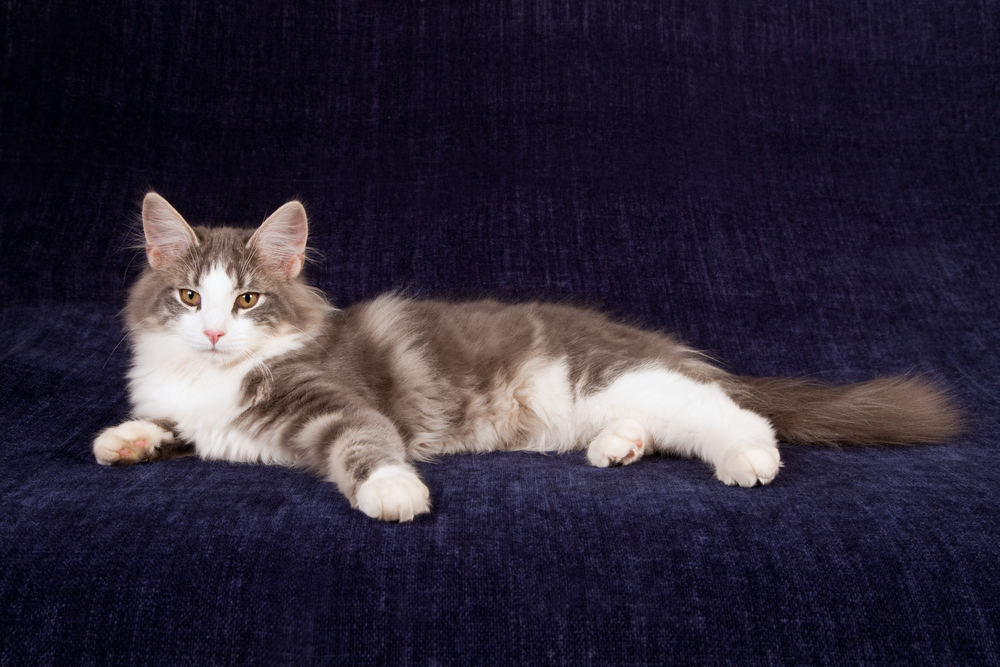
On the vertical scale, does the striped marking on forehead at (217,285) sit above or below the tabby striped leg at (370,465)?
above

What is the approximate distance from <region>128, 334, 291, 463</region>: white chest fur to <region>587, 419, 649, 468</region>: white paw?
3.04ft

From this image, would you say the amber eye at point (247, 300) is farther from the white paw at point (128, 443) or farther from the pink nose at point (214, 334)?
the white paw at point (128, 443)

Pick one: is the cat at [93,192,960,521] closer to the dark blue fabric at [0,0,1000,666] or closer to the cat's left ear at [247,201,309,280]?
the cat's left ear at [247,201,309,280]

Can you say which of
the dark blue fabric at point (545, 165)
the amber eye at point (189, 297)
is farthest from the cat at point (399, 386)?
the dark blue fabric at point (545, 165)

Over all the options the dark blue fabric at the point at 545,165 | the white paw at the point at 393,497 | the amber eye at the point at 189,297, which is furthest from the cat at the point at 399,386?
the dark blue fabric at the point at 545,165

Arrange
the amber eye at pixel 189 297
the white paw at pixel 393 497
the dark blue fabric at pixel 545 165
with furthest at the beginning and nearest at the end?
1. the dark blue fabric at pixel 545 165
2. the amber eye at pixel 189 297
3. the white paw at pixel 393 497

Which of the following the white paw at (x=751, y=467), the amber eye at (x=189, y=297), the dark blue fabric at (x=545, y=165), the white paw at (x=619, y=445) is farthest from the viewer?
the dark blue fabric at (x=545, y=165)

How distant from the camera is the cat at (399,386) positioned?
232 centimetres

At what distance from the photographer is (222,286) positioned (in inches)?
92.5

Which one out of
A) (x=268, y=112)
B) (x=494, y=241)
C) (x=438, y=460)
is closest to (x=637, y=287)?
(x=494, y=241)

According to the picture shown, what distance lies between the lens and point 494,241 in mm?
3469

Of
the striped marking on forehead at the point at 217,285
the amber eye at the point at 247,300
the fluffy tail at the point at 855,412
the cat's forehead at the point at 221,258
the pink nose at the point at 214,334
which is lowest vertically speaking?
the fluffy tail at the point at 855,412

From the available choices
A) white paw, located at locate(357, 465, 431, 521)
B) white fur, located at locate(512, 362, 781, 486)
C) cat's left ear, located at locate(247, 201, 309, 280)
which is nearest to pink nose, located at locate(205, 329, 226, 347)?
cat's left ear, located at locate(247, 201, 309, 280)

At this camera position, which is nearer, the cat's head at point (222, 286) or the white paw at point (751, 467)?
the white paw at point (751, 467)
